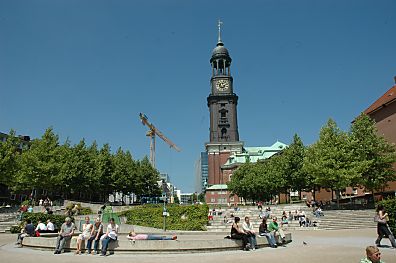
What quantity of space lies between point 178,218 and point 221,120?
286 feet

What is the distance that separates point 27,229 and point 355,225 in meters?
28.4

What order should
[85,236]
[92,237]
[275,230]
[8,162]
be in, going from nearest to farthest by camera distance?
[92,237]
[85,236]
[275,230]
[8,162]

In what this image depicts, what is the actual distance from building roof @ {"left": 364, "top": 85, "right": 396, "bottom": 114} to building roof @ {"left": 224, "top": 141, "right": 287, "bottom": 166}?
42.0 m

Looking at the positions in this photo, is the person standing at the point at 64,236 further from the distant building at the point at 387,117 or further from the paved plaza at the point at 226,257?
the distant building at the point at 387,117

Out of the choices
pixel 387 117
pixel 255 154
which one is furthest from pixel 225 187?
pixel 387 117

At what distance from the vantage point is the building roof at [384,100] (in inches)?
2212

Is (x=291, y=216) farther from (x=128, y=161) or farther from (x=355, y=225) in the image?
(x=128, y=161)

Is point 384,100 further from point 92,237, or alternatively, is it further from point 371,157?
point 92,237

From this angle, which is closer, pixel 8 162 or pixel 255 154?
pixel 8 162

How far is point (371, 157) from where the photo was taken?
151 feet

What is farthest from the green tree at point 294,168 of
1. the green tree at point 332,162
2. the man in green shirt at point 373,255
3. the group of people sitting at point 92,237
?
the man in green shirt at point 373,255

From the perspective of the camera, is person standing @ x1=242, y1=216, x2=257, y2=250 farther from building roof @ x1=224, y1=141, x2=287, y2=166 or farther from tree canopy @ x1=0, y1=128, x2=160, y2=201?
building roof @ x1=224, y1=141, x2=287, y2=166

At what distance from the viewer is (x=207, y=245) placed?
15.7 m

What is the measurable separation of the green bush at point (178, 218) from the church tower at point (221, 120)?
3211 inches
